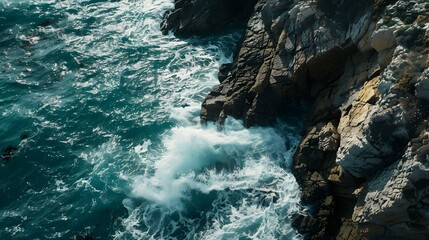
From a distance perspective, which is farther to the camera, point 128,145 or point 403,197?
point 128,145

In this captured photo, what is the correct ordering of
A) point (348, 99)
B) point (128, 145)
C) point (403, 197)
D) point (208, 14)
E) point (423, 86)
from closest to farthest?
point (403, 197)
point (423, 86)
point (348, 99)
point (128, 145)
point (208, 14)

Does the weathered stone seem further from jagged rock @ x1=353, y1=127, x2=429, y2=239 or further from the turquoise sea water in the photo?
jagged rock @ x1=353, y1=127, x2=429, y2=239

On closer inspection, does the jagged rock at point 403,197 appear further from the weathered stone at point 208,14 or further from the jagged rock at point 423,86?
the weathered stone at point 208,14

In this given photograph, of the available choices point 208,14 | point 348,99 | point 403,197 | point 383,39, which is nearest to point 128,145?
point 208,14

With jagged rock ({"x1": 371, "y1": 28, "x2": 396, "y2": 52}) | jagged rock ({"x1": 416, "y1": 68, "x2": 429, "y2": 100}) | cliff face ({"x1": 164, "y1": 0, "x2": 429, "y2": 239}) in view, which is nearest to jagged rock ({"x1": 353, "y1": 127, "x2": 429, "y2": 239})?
cliff face ({"x1": 164, "y1": 0, "x2": 429, "y2": 239})

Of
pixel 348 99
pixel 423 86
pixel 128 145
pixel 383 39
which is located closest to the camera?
pixel 423 86

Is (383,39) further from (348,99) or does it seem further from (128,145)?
(128,145)

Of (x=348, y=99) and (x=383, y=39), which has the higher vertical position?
(x=383, y=39)

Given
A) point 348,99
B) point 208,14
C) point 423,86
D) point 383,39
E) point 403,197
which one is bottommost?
point 403,197
